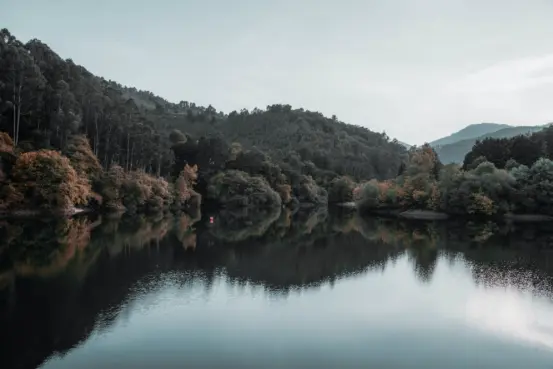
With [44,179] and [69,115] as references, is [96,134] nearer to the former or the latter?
[69,115]

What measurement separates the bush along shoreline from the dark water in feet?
86.3

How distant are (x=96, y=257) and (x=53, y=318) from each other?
13022 millimetres

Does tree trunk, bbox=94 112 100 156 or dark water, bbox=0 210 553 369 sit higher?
tree trunk, bbox=94 112 100 156

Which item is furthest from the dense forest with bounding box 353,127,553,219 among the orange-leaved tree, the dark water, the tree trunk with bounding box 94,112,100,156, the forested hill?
the orange-leaved tree

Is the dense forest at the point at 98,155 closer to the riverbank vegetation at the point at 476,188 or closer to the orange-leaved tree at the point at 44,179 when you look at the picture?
the orange-leaved tree at the point at 44,179

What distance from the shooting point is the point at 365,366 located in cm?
1505

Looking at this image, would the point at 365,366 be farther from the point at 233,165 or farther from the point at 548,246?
the point at 233,165

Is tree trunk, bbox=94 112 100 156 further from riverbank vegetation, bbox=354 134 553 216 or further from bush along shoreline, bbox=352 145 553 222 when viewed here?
bush along shoreline, bbox=352 145 553 222

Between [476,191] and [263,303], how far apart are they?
55267mm

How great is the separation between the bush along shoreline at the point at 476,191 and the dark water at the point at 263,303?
86.3 feet

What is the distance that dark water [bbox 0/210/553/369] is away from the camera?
51.6 feet

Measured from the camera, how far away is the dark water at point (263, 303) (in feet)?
51.6

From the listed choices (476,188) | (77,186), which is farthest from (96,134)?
(476,188)

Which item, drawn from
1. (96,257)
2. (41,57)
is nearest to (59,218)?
(96,257)
